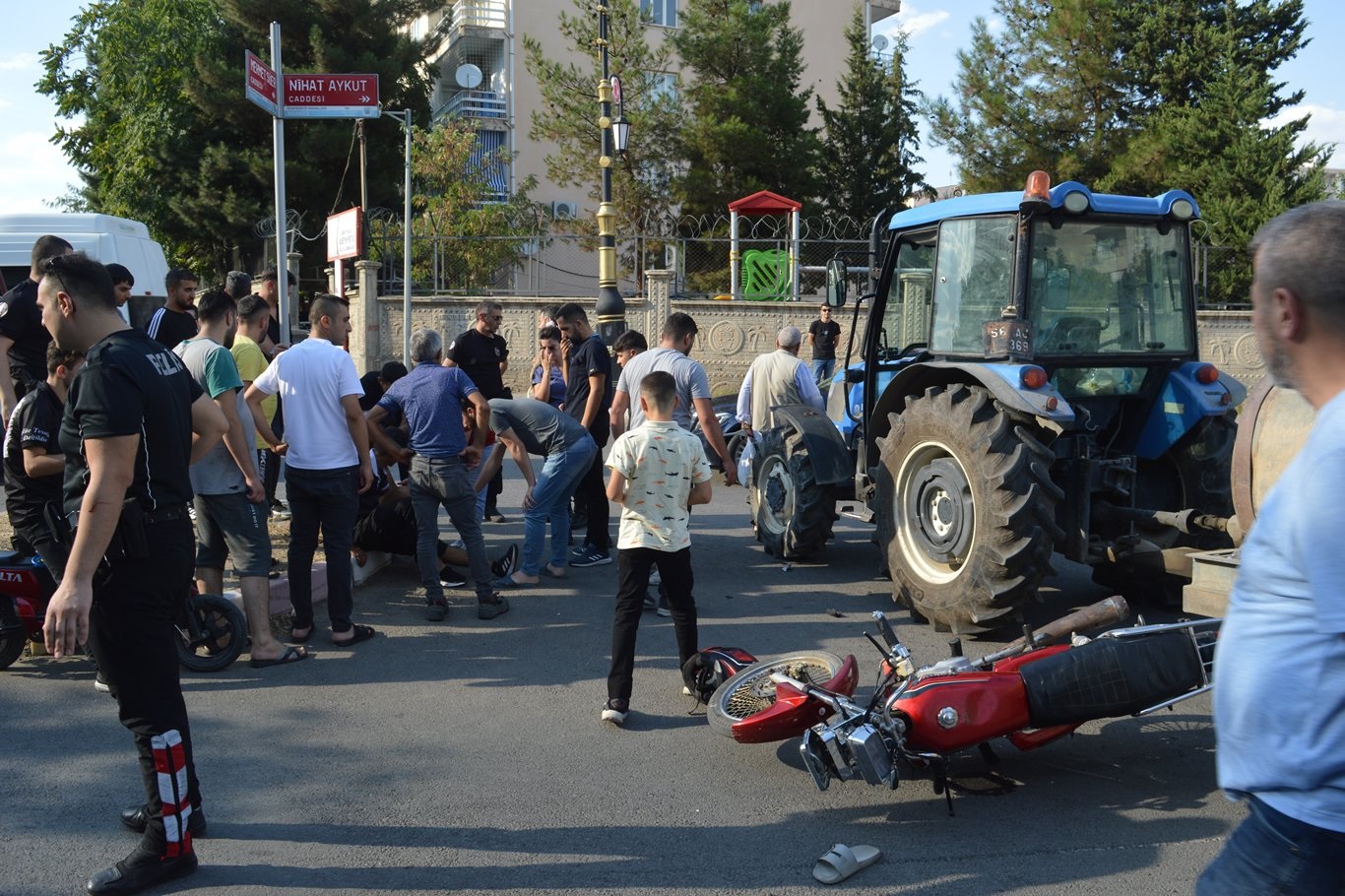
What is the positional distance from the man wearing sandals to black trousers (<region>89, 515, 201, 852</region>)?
2.43 metres

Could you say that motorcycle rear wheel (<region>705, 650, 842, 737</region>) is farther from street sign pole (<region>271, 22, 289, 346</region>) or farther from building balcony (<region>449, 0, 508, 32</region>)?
building balcony (<region>449, 0, 508, 32</region>)

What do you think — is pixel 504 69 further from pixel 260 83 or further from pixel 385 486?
pixel 385 486

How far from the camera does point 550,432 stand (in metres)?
7.69

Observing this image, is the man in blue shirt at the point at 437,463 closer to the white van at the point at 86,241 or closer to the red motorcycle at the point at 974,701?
the red motorcycle at the point at 974,701

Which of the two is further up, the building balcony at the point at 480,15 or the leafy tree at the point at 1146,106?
the building balcony at the point at 480,15

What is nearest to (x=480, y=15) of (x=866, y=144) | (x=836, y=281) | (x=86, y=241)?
(x=866, y=144)

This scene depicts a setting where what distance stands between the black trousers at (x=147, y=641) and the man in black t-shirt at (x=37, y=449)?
182 cm

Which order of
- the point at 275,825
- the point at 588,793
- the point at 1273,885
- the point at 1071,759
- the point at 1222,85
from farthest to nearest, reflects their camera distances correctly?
the point at 1222,85, the point at 1071,759, the point at 588,793, the point at 275,825, the point at 1273,885

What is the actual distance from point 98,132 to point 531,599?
3100cm

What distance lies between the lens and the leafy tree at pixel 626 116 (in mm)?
27953

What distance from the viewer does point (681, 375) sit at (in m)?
7.43

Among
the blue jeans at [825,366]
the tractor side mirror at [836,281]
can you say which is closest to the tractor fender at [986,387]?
the tractor side mirror at [836,281]

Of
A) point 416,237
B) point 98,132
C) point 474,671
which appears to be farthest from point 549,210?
point 474,671

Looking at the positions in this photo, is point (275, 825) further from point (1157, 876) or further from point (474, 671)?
point (1157, 876)
